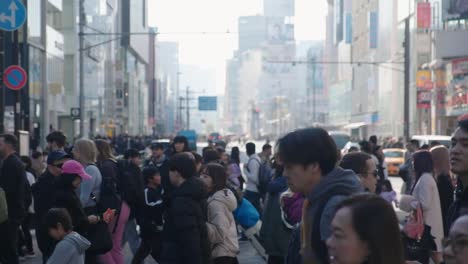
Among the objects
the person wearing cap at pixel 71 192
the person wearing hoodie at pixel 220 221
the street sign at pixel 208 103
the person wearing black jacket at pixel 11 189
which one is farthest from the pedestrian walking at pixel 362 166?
the street sign at pixel 208 103

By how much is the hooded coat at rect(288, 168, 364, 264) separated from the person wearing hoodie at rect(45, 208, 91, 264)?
4128 mm

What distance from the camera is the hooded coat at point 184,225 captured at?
8.35 m

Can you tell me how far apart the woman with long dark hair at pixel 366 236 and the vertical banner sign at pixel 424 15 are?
63883 mm

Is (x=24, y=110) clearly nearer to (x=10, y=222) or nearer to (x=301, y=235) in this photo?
(x=10, y=222)

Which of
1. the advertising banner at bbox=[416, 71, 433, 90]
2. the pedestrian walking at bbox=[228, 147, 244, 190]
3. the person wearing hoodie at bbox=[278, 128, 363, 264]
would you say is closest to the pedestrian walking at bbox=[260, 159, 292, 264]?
the person wearing hoodie at bbox=[278, 128, 363, 264]

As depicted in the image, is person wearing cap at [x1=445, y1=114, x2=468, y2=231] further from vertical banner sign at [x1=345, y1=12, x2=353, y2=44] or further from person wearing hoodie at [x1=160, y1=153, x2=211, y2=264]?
vertical banner sign at [x1=345, y1=12, x2=353, y2=44]

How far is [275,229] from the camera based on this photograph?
967 centimetres

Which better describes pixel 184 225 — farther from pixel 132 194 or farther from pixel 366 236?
pixel 366 236

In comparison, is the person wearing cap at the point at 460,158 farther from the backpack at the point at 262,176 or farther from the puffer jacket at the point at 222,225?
the backpack at the point at 262,176

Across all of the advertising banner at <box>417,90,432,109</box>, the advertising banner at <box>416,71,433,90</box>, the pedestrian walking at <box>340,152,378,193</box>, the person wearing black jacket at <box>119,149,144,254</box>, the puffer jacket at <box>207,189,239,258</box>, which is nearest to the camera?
the pedestrian walking at <box>340,152,378,193</box>

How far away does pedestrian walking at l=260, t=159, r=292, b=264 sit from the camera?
31.3 ft

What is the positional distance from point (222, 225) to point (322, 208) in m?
4.86

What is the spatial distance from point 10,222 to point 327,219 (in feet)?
27.2

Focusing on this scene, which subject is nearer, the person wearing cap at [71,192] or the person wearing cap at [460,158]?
the person wearing cap at [460,158]
